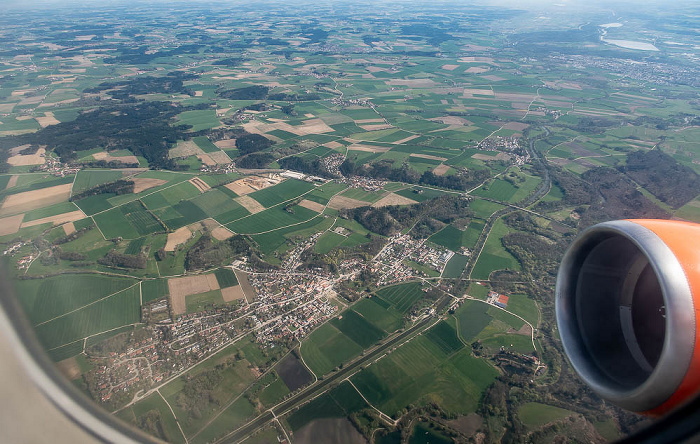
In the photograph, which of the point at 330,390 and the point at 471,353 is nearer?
the point at 330,390

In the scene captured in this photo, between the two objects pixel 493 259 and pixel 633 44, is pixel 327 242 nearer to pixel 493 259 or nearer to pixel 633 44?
pixel 493 259

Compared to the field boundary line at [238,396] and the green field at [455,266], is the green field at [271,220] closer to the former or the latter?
the green field at [455,266]

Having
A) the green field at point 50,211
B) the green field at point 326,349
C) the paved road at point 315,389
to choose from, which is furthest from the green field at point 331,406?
the green field at point 50,211

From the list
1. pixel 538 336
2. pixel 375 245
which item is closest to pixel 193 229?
pixel 375 245

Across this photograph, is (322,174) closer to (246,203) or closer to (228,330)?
(246,203)

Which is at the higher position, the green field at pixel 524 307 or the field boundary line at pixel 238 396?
the field boundary line at pixel 238 396
